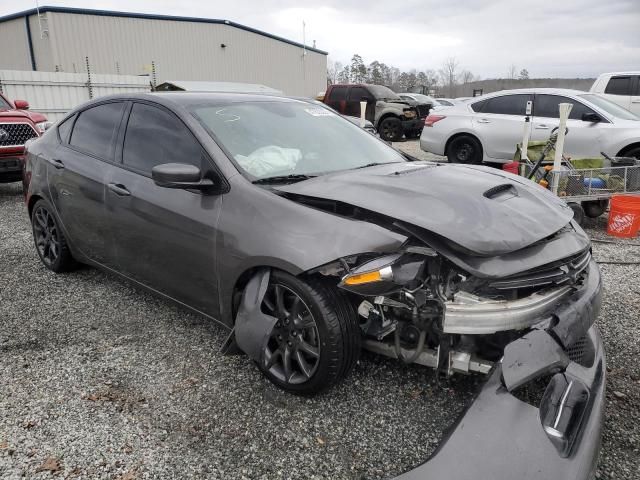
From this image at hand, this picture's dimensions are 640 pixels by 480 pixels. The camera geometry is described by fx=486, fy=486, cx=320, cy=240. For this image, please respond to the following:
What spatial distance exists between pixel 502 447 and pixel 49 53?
24795mm

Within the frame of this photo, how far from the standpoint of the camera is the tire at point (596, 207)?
613 centimetres

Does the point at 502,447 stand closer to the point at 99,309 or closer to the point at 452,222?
the point at 452,222

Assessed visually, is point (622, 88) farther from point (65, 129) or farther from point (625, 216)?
point (65, 129)

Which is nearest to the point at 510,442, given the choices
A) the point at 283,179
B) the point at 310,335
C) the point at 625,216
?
the point at 310,335

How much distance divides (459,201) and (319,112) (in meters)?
1.65

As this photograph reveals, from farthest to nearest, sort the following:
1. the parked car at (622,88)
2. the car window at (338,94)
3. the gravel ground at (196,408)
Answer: the car window at (338,94)
the parked car at (622,88)
the gravel ground at (196,408)

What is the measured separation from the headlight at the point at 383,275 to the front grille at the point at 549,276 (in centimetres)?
34

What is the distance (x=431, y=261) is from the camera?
2.12m

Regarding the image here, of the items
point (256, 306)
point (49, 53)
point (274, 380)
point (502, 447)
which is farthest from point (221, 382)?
point (49, 53)

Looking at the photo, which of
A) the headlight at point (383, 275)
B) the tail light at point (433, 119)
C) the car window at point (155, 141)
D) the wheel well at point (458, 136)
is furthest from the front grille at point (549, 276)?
the tail light at point (433, 119)

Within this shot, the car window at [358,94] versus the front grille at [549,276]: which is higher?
the car window at [358,94]

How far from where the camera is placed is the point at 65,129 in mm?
3926

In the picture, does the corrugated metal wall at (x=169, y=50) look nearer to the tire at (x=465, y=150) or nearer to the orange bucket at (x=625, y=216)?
the tire at (x=465, y=150)

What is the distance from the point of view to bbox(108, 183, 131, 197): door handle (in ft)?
10.2
